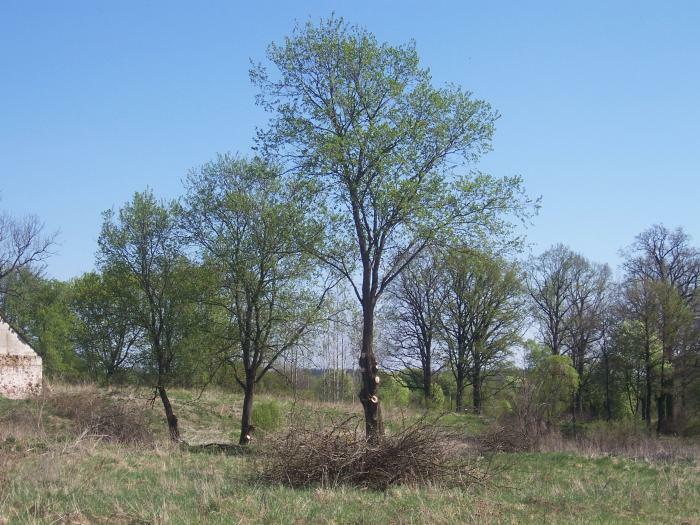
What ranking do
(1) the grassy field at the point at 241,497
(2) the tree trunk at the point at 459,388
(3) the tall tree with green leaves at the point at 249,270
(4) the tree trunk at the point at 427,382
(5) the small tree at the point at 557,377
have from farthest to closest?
(4) the tree trunk at the point at 427,382 → (2) the tree trunk at the point at 459,388 → (5) the small tree at the point at 557,377 → (3) the tall tree with green leaves at the point at 249,270 → (1) the grassy field at the point at 241,497

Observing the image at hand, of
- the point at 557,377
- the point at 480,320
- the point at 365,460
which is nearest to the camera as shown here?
the point at 365,460

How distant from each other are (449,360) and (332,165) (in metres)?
31.9

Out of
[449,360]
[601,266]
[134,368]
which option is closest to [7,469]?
[134,368]

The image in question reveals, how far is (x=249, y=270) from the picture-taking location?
84.5ft

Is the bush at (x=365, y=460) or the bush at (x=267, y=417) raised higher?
the bush at (x=365, y=460)

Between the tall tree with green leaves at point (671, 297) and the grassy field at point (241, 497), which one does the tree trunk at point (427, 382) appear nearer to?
the tall tree with green leaves at point (671, 297)

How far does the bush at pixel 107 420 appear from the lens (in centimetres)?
1711

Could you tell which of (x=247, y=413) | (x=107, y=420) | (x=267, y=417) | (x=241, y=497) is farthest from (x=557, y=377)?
(x=241, y=497)

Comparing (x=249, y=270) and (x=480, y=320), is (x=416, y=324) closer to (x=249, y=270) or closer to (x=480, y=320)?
(x=480, y=320)

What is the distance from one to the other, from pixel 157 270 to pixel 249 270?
3863 mm

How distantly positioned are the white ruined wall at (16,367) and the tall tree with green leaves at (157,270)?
6775 millimetres

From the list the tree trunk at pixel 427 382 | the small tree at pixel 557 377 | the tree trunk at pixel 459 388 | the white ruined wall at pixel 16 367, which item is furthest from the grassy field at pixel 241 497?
the tree trunk at pixel 427 382

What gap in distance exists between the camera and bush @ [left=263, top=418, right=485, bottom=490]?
1032 cm

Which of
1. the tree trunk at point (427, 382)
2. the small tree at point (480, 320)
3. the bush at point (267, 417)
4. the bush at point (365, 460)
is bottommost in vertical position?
the bush at point (267, 417)
